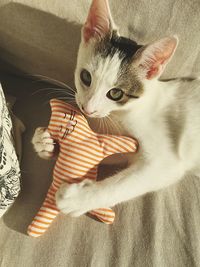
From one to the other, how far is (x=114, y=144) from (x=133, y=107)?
0.16 metres

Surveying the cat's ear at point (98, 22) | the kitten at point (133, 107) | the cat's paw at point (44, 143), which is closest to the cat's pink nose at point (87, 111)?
the kitten at point (133, 107)

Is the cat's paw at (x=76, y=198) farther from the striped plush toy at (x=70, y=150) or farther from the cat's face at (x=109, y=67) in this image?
the cat's face at (x=109, y=67)

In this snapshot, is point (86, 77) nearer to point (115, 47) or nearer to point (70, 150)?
point (115, 47)

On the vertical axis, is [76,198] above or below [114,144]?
below

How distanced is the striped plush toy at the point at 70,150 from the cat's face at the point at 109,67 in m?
0.07

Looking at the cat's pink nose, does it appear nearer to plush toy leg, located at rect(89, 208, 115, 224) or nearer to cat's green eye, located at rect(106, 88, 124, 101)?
cat's green eye, located at rect(106, 88, 124, 101)

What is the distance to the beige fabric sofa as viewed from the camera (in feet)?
2.84

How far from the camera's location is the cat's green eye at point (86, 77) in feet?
2.85

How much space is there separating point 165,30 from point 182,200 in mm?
596

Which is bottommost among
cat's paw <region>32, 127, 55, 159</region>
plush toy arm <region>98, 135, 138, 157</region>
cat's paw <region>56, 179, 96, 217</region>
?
cat's paw <region>56, 179, 96, 217</region>

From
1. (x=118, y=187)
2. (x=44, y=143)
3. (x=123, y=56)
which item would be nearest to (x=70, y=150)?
(x=44, y=143)

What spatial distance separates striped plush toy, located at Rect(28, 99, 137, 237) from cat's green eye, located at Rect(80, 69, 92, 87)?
0.33 feet

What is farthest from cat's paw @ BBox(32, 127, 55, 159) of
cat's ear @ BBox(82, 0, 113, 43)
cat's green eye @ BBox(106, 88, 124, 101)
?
cat's ear @ BBox(82, 0, 113, 43)

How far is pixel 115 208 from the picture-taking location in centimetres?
97
